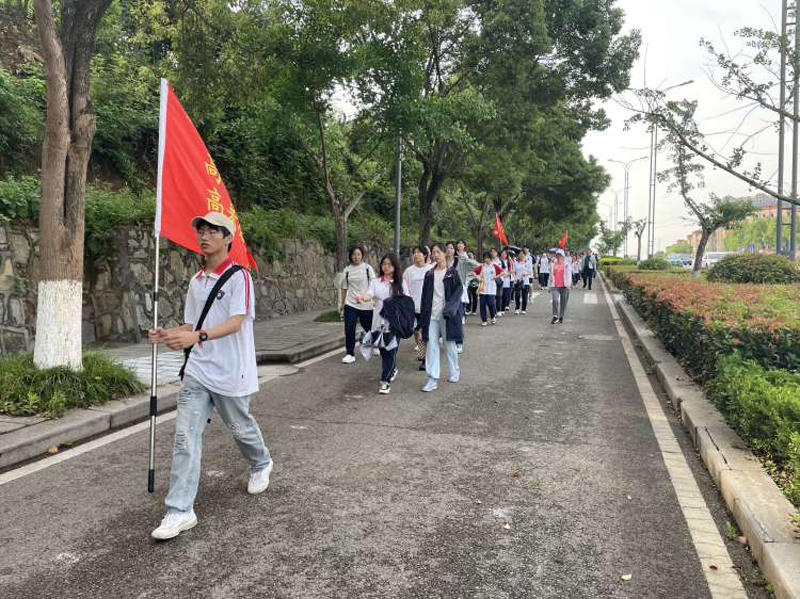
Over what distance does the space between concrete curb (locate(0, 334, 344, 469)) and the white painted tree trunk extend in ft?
2.10

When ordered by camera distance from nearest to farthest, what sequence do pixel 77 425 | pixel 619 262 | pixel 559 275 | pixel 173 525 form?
pixel 173 525 → pixel 77 425 → pixel 559 275 → pixel 619 262

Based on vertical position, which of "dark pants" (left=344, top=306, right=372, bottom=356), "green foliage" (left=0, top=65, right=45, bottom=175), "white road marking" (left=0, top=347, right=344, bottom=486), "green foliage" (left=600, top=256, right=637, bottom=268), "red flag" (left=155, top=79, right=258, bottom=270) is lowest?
"white road marking" (left=0, top=347, right=344, bottom=486)

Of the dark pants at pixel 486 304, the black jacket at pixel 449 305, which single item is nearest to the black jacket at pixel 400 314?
the black jacket at pixel 449 305

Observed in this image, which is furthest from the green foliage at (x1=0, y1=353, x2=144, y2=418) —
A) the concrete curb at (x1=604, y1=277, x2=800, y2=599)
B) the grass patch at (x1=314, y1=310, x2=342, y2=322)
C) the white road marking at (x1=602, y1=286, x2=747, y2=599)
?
the grass patch at (x1=314, y1=310, x2=342, y2=322)

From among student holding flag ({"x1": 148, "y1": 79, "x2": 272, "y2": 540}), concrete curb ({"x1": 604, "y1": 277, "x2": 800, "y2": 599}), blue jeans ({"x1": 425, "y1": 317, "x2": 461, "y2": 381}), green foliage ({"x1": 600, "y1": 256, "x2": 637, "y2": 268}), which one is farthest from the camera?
green foliage ({"x1": 600, "y1": 256, "x2": 637, "y2": 268})

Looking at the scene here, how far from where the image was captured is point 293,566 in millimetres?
3127

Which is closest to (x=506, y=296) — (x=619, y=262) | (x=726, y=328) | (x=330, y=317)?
(x=330, y=317)

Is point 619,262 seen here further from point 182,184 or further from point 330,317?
point 182,184

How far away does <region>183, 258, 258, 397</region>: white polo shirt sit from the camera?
361 centimetres

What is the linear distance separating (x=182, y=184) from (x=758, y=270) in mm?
15107

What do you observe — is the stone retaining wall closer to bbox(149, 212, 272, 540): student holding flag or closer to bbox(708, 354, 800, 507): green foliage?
bbox(149, 212, 272, 540): student holding flag

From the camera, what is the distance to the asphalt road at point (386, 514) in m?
3.01

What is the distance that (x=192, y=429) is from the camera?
3.56 meters

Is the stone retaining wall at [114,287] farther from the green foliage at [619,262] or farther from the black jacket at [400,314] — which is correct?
the green foliage at [619,262]
